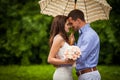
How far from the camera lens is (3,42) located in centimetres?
1520

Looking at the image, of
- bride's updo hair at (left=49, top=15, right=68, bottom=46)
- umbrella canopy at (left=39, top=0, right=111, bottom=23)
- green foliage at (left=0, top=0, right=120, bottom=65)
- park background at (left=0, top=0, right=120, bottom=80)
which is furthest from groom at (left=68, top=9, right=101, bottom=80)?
green foliage at (left=0, top=0, right=120, bottom=65)

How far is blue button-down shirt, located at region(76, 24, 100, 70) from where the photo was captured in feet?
22.2

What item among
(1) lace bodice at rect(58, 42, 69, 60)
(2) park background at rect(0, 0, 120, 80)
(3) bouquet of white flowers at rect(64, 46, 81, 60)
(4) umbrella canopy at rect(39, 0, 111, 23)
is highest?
(3) bouquet of white flowers at rect(64, 46, 81, 60)

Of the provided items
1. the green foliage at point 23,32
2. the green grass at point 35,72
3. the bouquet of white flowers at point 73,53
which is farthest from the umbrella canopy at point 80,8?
the green foliage at point 23,32

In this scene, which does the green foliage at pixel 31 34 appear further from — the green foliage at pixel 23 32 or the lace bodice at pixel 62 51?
the lace bodice at pixel 62 51

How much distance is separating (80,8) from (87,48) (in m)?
1.54

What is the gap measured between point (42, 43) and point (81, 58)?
840 cm

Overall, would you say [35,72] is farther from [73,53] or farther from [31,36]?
[73,53]

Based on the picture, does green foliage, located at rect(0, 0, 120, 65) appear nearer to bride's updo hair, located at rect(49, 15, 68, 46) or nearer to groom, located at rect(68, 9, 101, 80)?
bride's updo hair, located at rect(49, 15, 68, 46)

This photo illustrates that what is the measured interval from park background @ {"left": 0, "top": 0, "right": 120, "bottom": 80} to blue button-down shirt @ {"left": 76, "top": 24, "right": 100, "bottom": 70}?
7174mm

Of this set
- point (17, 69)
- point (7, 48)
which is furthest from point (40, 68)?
point (7, 48)

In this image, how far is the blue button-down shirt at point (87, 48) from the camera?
6.76m

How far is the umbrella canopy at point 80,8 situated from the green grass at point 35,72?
416 centimetres

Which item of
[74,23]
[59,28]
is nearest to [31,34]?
[59,28]
